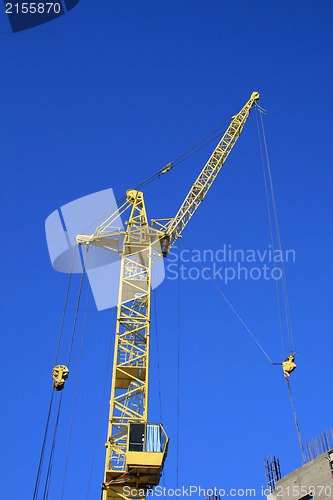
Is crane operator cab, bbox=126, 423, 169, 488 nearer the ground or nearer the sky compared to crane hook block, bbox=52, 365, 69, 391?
nearer the ground

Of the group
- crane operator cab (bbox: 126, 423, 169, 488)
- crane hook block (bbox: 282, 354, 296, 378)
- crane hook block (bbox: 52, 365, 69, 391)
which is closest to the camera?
crane operator cab (bbox: 126, 423, 169, 488)

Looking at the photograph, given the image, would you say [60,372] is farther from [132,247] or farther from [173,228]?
[173,228]

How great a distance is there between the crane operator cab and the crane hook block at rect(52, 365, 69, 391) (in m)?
4.34

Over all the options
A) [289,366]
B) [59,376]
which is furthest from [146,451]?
[289,366]

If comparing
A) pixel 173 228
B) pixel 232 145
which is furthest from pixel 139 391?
pixel 232 145

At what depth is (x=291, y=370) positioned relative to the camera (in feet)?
132

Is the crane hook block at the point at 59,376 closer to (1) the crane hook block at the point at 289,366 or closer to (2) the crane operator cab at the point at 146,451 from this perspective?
(2) the crane operator cab at the point at 146,451

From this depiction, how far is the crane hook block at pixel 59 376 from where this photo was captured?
1534 inches

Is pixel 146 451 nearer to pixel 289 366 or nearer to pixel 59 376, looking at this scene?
pixel 59 376

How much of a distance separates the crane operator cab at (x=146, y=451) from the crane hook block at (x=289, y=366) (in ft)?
24.9

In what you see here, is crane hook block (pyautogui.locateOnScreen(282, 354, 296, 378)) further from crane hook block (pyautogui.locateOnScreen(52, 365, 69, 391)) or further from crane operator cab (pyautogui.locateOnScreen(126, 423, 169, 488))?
crane hook block (pyautogui.locateOnScreen(52, 365, 69, 391))

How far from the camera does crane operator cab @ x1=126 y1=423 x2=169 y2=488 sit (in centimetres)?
3597

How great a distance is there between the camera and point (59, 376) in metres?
39.0

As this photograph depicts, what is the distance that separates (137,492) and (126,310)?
10.1 m
